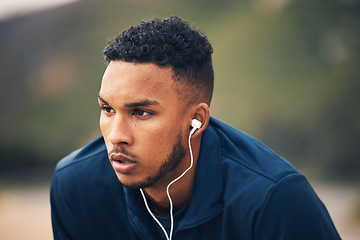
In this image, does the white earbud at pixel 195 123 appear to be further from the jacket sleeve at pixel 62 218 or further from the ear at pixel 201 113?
the jacket sleeve at pixel 62 218

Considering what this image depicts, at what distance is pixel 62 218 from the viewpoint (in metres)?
2.35

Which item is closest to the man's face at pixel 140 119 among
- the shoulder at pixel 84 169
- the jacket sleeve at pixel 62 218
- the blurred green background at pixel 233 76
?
the shoulder at pixel 84 169

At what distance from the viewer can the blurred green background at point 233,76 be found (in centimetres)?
618

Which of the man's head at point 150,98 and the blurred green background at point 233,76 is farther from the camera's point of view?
the blurred green background at point 233,76

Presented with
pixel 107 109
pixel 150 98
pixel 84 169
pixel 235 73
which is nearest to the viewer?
pixel 150 98

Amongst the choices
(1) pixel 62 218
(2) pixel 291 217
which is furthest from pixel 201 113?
(1) pixel 62 218

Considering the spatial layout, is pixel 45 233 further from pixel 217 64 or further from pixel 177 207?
pixel 217 64

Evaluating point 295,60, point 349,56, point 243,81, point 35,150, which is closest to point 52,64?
point 35,150

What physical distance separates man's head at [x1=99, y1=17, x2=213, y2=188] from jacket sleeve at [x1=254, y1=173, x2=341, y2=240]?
0.48m

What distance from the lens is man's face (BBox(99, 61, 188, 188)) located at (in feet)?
5.84

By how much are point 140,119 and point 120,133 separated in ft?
0.35

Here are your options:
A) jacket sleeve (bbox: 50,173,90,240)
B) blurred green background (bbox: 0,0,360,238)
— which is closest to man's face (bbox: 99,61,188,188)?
jacket sleeve (bbox: 50,173,90,240)

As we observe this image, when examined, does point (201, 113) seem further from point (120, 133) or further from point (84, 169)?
point (84, 169)

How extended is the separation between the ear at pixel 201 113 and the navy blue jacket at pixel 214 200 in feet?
0.49
